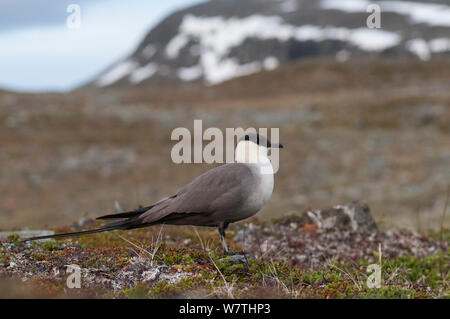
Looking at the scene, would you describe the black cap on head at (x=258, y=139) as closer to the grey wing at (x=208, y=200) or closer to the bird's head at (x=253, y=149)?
the bird's head at (x=253, y=149)

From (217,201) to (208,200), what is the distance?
0.43ft

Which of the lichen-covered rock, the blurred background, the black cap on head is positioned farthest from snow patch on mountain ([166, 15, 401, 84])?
the black cap on head

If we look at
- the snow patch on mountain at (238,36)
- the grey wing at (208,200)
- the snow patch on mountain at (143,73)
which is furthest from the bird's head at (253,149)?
the snow patch on mountain at (143,73)

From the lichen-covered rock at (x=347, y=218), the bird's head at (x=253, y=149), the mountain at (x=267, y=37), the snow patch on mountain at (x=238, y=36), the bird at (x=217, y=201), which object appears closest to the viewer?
the bird at (x=217, y=201)

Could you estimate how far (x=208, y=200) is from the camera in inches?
251

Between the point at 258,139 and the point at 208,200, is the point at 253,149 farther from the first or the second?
the point at 208,200

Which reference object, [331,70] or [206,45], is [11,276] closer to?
[331,70]

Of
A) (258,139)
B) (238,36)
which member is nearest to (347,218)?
(258,139)

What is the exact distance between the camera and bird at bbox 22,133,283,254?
6.32 metres

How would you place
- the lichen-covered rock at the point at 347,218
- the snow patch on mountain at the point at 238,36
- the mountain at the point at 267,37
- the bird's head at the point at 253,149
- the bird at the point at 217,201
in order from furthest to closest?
1. the snow patch on mountain at the point at 238,36
2. the mountain at the point at 267,37
3. the lichen-covered rock at the point at 347,218
4. the bird's head at the point at 253,149
5. the bird at the point at 217,201

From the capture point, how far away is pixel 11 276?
596 cm

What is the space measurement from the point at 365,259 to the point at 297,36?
14669 cm

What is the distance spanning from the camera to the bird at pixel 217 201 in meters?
6.32

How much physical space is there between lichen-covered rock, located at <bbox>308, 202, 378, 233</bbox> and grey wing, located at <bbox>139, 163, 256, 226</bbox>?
4964 mm
